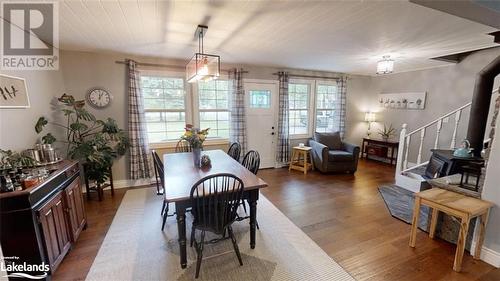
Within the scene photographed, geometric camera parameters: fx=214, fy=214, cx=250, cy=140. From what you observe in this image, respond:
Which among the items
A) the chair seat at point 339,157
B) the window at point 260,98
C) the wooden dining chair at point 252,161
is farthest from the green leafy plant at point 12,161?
the chair seat at point 339,157

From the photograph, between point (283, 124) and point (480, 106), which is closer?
point (480, 106)

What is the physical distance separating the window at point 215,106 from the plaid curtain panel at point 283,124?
1239mm

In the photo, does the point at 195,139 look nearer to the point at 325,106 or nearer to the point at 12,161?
the point at 12,161

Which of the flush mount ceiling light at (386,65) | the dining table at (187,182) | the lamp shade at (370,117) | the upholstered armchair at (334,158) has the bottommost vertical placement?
the upholstered armchair at (334,158)

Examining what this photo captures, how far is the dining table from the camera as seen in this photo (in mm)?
1839

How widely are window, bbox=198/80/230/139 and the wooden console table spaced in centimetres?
391

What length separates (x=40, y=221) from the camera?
1687 millimetres

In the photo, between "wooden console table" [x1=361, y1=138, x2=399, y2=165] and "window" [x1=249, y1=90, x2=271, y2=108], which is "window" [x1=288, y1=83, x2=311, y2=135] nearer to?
"window" [x1=249, y1=90, x2=271, y2=108]

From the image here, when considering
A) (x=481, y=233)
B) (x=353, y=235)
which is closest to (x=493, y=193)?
(x=481, y=233)

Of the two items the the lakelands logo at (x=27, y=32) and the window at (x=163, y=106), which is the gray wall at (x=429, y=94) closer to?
the window at (x=163, y=106)

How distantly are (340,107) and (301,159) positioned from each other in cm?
173

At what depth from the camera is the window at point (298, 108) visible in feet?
17.0

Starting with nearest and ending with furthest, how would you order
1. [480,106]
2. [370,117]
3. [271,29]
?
1. [271,29]
2. [480,106]
3. [370,117]

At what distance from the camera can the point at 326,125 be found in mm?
5773
